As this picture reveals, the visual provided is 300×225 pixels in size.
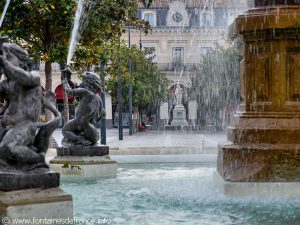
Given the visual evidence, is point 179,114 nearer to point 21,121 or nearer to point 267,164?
point 267,164

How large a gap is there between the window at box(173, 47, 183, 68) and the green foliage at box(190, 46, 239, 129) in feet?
23.0

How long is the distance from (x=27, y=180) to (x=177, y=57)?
57192 mm

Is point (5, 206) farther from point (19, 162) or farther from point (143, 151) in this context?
point (143, 151)

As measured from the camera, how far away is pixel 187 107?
57812 millimetres

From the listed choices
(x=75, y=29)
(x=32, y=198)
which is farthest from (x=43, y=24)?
(x=32, y=198)

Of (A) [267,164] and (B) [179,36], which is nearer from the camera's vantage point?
(A) [267,164]

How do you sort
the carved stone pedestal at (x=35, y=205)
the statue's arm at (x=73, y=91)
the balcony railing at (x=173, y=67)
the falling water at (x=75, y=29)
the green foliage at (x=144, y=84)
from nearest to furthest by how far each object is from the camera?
the carved stone pedestal at (x=35, y=205) → the statue's arm at (x=73, y=91) → the falling water at (x=75, y=29) → the green foliage at (x=144, y=84) → the balcony railing at (x=173, y=67)

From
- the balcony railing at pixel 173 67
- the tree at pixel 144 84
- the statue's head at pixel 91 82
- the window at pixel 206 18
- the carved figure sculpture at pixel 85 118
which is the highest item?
the window at pixel 206 18

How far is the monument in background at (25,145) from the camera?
18.1ft

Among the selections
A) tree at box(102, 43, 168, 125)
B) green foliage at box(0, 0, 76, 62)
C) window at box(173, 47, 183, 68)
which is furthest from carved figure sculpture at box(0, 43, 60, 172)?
window at box(173, 47, 183, 68)

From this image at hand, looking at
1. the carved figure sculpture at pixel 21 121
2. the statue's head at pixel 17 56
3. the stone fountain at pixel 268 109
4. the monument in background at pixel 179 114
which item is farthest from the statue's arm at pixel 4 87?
the monument in background at pixel 179 114

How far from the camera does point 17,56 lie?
587 cm

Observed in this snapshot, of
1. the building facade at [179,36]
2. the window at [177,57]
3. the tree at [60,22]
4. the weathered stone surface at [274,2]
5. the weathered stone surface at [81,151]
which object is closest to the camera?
the weathered stone surface at [274,2]

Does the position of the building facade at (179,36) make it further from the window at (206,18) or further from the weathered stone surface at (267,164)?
the weathered stone surface at (267,164)
